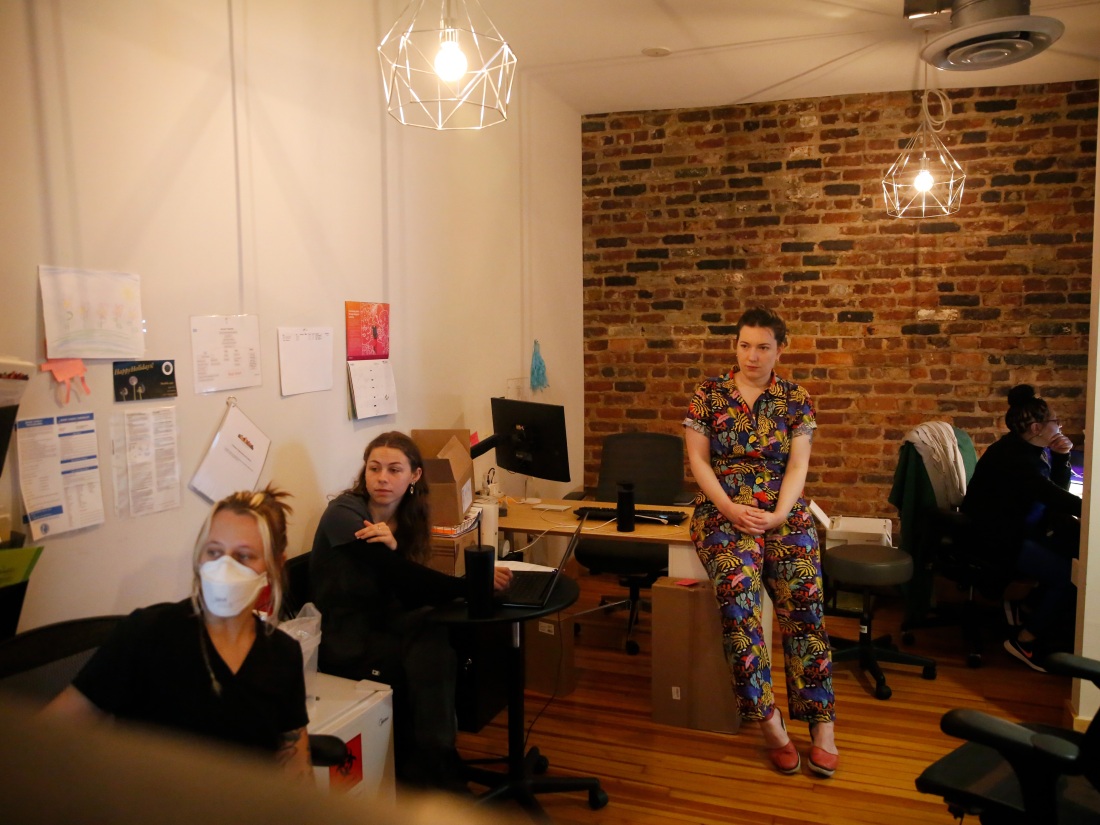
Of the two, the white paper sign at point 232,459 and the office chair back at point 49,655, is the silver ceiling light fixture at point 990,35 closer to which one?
the white paper sign at point 232,459

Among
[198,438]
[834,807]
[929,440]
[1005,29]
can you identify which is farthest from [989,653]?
[198,438]

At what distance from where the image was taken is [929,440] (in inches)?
160

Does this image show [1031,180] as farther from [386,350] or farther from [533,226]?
[386,350]

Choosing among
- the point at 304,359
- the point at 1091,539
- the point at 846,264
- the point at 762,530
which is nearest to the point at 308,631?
the point at 304,359

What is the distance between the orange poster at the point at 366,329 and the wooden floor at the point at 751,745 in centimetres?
150

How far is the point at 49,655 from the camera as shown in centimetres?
164

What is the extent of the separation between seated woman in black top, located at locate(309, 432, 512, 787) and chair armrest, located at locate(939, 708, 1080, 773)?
1.35 m

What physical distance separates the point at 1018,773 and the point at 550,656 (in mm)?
2085

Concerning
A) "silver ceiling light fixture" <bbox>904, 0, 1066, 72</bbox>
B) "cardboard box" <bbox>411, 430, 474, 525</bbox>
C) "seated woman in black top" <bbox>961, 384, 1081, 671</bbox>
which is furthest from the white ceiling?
"cardboard box" <bbox>411, 430, 474, 525</bbox>

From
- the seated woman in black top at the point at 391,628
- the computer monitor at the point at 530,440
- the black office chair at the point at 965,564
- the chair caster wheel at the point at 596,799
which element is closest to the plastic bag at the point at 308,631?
the seated woman in black top at the point at 391,628

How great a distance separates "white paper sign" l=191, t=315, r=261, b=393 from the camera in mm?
2406

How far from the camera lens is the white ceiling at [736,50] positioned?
3697mm

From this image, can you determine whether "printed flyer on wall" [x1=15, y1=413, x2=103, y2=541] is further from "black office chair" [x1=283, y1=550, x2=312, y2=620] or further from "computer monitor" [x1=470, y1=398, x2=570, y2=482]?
"computer monitor" [x1=470, y1=398, x2=570, y2=482]

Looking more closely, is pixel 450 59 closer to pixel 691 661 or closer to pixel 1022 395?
pixel 691 661
